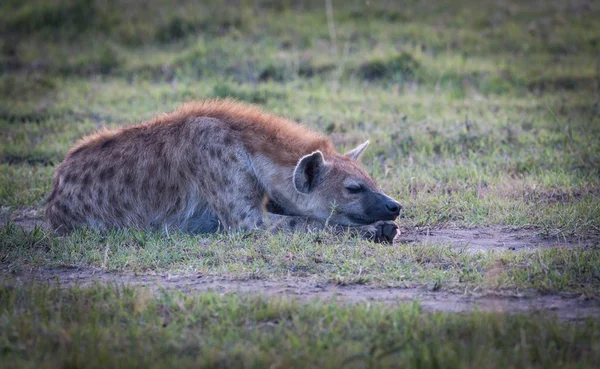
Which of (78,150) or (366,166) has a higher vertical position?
(78,150)

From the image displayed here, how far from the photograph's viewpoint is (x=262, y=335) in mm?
2879

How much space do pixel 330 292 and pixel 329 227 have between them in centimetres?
108

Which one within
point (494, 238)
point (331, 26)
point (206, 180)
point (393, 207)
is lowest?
point (494, 238)

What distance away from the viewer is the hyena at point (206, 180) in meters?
4.59

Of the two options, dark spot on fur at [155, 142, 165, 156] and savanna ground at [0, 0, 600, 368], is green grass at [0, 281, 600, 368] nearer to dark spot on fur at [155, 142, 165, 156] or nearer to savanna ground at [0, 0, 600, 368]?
savanna ground at [0, 0, 600, 368]

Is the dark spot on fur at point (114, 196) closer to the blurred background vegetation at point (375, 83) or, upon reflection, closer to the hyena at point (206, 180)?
the hyena at point (206, 180)

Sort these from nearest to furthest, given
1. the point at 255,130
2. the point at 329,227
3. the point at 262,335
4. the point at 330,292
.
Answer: the point at 262,335
the point at 330,292
the point at 329,227
the point at 255,130

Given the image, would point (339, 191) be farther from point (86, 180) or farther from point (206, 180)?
point (86, 180)

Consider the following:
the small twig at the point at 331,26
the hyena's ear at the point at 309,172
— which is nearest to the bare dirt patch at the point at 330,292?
the hyena's ear at the point at 309,172

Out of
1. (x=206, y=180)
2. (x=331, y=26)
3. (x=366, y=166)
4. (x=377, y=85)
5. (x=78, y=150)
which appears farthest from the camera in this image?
(x=331, y=26)


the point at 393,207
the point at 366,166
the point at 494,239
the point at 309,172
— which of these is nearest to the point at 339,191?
the point at 309,172

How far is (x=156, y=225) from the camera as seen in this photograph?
4770 mm

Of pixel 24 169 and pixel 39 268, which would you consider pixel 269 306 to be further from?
pixel 24 169

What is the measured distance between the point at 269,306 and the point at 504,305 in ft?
3.30
